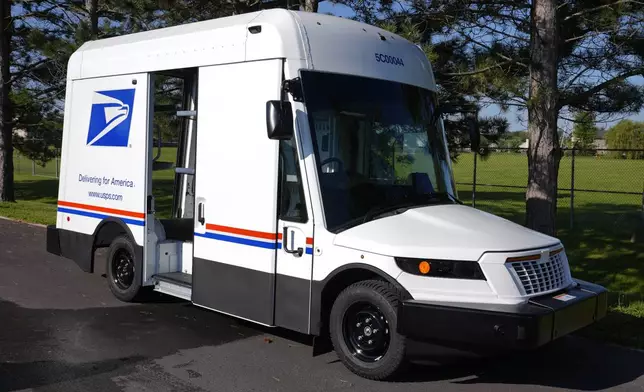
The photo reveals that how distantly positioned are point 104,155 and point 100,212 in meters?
0.68

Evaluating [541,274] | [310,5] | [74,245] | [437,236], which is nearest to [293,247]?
[437,236]

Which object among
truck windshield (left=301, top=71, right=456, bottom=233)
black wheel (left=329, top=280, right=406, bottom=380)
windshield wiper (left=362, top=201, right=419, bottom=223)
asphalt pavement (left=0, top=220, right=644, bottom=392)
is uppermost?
truck windshield (left=301, top=71, right=456, bottom=233)

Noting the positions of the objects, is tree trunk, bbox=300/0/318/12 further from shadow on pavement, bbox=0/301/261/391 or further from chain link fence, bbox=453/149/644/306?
shadow on pavement, bbox=0/301/261/391

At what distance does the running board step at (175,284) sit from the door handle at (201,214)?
0.75 metres

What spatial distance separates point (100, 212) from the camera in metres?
7.88

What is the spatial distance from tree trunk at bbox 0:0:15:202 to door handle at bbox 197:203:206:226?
15884 mm

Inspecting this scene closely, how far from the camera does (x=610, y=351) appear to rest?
6.24 m

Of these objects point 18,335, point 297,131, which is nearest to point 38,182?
point 18,335

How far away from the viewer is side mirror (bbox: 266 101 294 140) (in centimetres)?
525

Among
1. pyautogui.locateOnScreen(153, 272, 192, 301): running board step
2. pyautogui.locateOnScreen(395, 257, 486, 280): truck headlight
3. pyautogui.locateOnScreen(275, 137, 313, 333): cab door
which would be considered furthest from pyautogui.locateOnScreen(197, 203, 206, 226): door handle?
pyautogui.locateOnScreen(395, 257, 486, 280): truck headlight

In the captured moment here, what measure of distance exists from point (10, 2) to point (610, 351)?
20290 millimetres

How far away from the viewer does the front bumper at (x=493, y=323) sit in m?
4.61

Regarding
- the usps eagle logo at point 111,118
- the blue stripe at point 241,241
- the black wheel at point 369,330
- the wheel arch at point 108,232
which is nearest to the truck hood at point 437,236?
the black wheel at point 369,330

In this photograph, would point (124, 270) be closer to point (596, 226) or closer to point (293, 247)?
point (293, 247)
